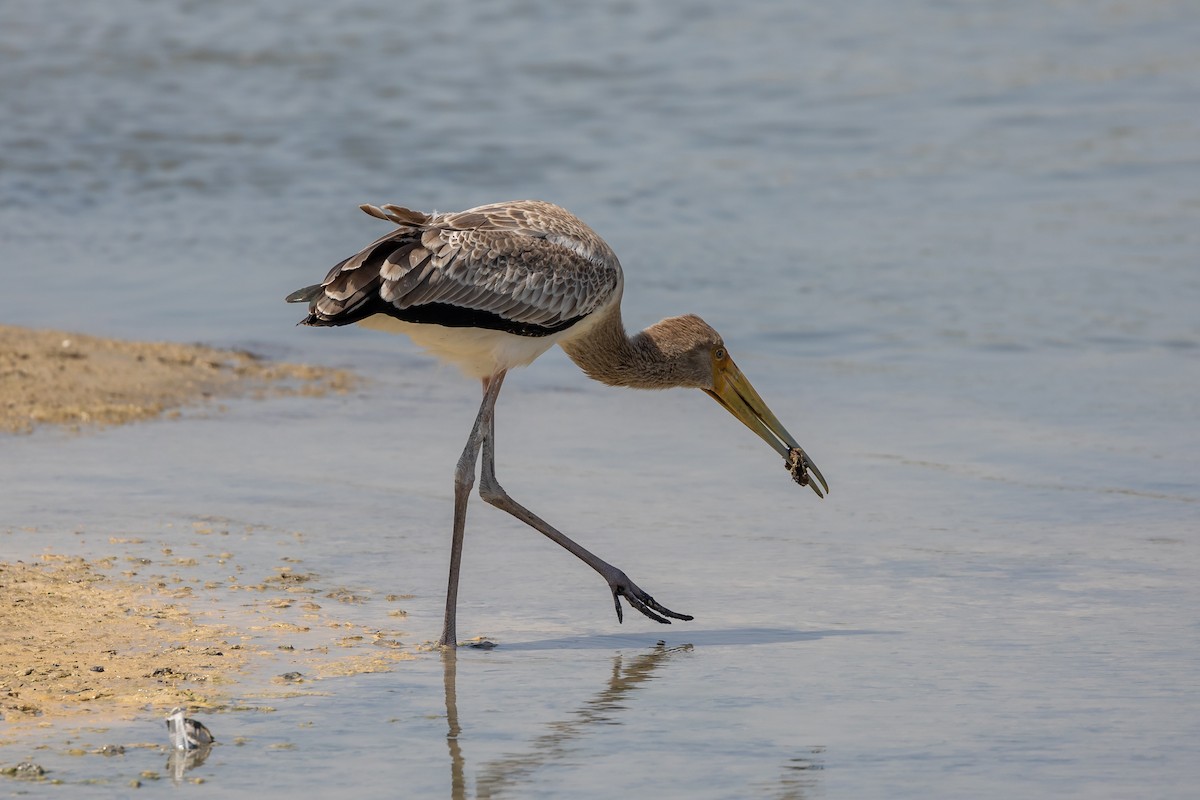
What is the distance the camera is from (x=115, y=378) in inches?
366

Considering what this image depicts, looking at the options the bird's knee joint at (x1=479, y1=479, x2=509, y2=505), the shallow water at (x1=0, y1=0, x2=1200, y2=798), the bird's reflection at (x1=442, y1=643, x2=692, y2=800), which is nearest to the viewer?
the bird's reflection at (x1=442, y1=643, x2=692, y2=800)

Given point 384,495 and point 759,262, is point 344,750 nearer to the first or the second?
point 384,495

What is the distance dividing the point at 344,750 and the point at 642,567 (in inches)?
85.9

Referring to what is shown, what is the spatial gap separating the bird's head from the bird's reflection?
1.38 m

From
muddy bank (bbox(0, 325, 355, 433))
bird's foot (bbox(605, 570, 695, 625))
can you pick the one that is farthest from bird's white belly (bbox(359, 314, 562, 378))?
muddy bank (bbox(0, 325, 355, 433))

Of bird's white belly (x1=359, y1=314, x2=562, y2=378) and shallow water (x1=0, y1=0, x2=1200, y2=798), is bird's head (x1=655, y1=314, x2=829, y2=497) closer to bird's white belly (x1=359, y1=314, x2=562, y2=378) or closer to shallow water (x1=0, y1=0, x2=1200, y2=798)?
shallow water (x1=0, y1=0, x2=1200, y2=798)

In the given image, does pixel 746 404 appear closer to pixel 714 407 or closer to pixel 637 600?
pixel 637 600

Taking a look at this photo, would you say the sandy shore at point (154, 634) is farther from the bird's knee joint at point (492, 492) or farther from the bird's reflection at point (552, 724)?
the bird's knee joint at point (492, 492)

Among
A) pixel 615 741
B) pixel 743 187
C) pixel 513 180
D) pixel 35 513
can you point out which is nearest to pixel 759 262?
pixel 743 187

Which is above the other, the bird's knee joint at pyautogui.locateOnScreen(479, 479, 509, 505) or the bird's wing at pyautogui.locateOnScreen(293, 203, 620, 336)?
the bird's wing at pyautogui.locateOnScreen(293, 203, 620, 336)

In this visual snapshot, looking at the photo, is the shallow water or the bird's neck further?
the bird's neck

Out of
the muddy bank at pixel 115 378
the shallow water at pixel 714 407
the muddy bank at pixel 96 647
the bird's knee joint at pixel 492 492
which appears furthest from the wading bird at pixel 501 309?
the muddy bank at pixel 115 378

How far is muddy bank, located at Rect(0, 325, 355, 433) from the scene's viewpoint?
28.7 feet

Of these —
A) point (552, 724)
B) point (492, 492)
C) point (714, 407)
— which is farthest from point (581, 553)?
point (714, 407)
